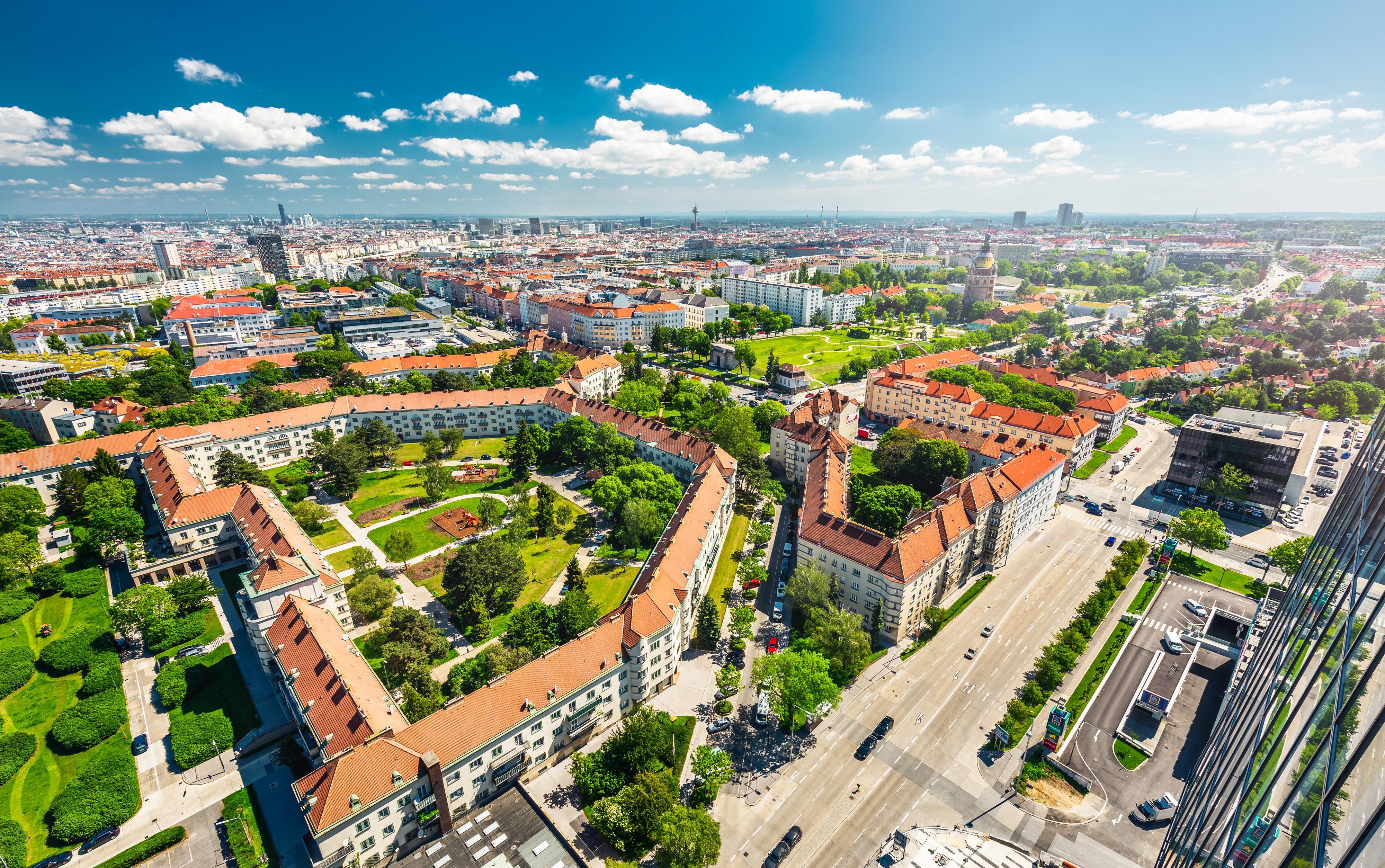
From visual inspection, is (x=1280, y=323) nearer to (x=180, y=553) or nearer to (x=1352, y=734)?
(x=1352, y=734)

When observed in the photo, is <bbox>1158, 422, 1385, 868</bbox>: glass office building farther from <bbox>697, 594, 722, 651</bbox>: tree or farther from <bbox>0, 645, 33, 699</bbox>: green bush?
<bbox>0, 645, 33, 699</bbox>: green bush

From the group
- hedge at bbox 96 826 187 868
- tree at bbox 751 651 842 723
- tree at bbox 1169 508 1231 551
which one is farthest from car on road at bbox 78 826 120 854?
tree at bbox 1169 508 1231 551

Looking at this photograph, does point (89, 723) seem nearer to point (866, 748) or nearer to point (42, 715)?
point (42, 715)

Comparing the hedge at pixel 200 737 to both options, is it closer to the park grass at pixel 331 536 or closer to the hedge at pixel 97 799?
the hedge at pixel 97 799

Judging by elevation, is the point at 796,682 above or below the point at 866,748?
above

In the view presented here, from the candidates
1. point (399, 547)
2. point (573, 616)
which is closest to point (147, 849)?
point (573, 616)
